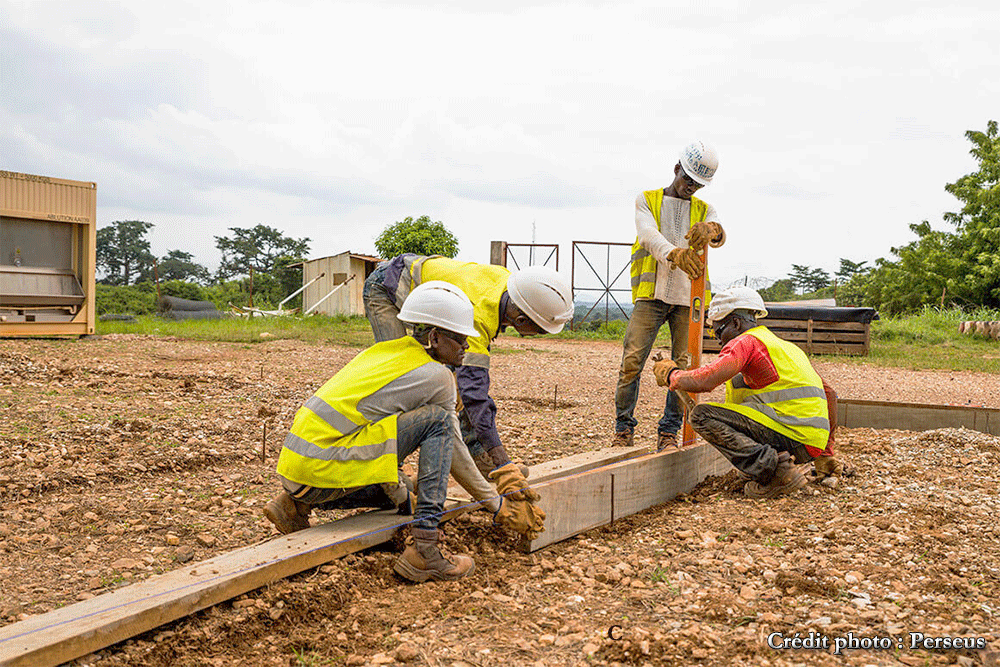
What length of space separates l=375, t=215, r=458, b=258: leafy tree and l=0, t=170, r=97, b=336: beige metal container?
17.2 metres

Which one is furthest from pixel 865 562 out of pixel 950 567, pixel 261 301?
pixel 261 301

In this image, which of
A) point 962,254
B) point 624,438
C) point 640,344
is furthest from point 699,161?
point 962,254

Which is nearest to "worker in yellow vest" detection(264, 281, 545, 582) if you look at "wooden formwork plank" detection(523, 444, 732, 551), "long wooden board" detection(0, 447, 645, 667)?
"long wooden board" detection(0, 447, 645, 667)

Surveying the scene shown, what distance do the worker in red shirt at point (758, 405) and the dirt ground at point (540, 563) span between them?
21 centimetres

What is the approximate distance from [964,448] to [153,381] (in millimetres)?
7192

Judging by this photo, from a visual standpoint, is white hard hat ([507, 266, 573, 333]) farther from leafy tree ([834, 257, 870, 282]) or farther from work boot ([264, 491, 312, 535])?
leafy tree ([834, 257, 870, 282])

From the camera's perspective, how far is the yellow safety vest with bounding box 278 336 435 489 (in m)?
3.06

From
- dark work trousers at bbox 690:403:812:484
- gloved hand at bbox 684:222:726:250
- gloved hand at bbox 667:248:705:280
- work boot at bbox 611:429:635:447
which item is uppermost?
gloved hand at bbox 684:222:726:250

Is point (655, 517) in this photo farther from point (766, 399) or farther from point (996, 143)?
point (996, 143)

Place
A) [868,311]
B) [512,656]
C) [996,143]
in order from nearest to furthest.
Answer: [512,656] → [868,311] → [996,143]

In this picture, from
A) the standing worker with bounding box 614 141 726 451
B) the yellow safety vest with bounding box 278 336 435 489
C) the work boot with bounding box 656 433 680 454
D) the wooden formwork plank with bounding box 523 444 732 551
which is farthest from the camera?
the standing worker with bounding box 614 141 726 451

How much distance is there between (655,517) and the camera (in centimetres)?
422

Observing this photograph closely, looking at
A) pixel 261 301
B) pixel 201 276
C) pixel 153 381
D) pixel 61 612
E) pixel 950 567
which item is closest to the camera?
pixel 61 612

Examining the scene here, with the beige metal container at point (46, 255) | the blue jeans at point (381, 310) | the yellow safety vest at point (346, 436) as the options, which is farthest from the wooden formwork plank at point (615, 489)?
the beige metal container at point (46, 255)
